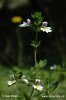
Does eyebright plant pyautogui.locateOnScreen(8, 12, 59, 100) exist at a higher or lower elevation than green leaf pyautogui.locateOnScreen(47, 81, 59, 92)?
higher

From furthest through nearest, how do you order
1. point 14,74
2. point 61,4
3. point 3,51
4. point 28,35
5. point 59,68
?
point 61,4, point 28,35, point 3,51, point 59,68, point 14,74

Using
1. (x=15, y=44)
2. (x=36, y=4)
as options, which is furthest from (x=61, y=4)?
(x=15, y=44)

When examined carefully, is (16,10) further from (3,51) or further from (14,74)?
(14,74)

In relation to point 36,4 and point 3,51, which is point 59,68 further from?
point 36,4

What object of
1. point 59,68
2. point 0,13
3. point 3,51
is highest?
point 59,68

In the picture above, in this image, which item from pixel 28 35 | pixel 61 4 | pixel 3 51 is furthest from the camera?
pixel 61 4

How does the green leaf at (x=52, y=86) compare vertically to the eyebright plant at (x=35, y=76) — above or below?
below

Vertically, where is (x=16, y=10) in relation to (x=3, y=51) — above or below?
above

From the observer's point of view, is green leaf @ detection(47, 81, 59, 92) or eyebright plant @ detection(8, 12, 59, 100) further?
green leaf @ detection(47, 81, 59, 92)

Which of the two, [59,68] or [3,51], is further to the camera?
[3,51]

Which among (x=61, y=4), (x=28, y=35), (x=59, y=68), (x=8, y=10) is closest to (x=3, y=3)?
(x=8, y=10)

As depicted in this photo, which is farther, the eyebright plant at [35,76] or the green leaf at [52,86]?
the green leaf at [52,86]
